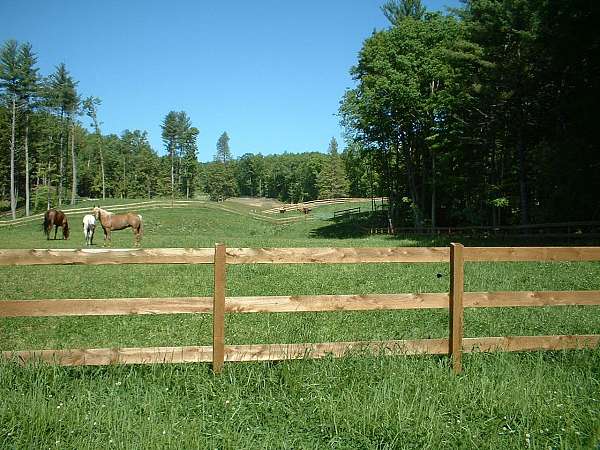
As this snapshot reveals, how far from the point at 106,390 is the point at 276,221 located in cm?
6219

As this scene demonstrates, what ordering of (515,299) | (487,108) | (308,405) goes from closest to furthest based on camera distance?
1. (308,405)
2. (515,299)
3. (487,108)

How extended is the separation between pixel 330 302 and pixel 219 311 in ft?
4.15

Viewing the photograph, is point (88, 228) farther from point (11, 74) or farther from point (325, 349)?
point (11, 74)

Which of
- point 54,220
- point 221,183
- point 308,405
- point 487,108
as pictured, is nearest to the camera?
point 308,405

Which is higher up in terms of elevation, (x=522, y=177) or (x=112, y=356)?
(x=522, y=177)

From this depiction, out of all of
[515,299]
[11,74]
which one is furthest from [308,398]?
[11,74]

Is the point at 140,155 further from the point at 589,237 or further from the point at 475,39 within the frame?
the point at 589,237

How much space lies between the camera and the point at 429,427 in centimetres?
402

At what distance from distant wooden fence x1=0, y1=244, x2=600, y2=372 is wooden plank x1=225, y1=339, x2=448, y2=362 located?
1 centimetres

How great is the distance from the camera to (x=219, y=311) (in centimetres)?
520

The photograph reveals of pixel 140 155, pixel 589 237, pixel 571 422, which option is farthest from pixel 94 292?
pixel 140 155

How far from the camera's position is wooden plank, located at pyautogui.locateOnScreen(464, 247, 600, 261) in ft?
19.0

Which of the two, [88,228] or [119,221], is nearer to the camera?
[88,228]

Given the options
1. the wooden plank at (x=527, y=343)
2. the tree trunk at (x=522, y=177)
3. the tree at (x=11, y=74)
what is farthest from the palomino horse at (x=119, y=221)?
the tree at (x=11, y=74)
